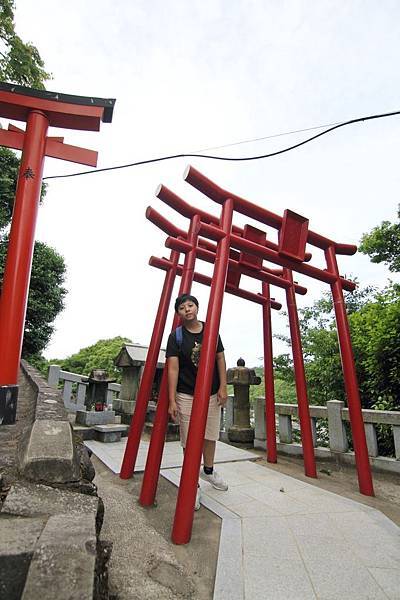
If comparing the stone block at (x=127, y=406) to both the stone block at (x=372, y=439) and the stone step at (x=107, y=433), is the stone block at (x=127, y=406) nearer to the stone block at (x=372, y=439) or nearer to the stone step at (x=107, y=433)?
the stone step at (x=107, y=433)

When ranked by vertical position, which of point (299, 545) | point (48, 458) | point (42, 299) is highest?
point (42, 299)

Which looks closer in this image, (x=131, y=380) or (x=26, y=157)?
(x=26, y=157)

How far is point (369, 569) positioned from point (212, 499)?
4.93ft

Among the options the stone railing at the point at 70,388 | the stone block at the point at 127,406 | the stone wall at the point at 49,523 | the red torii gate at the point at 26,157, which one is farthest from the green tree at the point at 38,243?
the stone wall at the point at 49,523

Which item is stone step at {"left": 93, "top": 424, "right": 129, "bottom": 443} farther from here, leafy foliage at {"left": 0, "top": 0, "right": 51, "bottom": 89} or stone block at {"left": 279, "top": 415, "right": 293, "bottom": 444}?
leafy foliage at {"left": 0, "top": 0, "right": 51, "bottom": 89}

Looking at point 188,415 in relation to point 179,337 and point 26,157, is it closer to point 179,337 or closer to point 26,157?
point 179,337

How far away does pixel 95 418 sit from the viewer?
6.23 metres

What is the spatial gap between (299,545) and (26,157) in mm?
4448

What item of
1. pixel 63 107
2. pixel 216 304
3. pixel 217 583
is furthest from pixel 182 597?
pixel 63 107

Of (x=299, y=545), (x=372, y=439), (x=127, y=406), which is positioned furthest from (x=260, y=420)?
(x=299, y=545)

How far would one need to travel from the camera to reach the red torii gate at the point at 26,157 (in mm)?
3037

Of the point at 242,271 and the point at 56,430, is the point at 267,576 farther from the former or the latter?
the point at 242,271

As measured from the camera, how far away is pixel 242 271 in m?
4.78

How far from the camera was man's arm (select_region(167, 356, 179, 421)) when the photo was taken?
9.65ft
